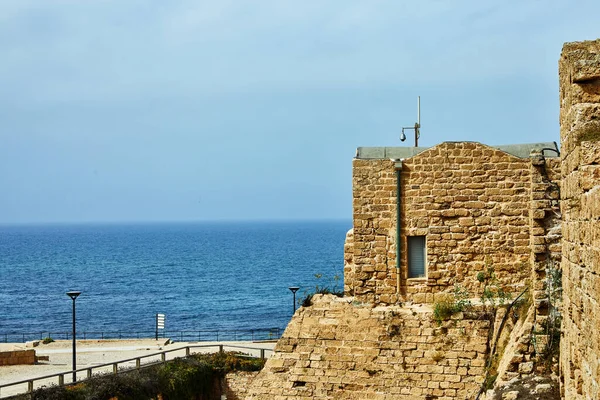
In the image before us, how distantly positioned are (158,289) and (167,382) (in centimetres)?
7630

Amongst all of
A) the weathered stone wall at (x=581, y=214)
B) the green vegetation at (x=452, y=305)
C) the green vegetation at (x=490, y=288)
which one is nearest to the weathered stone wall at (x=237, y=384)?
the green vegetation at (x=452, y=305)

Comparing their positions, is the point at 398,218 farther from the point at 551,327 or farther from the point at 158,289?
the point at 158,289

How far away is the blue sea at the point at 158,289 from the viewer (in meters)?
69.9

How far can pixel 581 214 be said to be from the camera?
688cm

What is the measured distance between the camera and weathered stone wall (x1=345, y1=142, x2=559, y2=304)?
15.3 m

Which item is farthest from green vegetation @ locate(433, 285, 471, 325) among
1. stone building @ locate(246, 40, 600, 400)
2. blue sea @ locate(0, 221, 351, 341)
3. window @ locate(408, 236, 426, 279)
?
blue sea @ locate(0, 221, 351, 341)

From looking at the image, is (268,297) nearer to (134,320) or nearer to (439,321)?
(134,320)

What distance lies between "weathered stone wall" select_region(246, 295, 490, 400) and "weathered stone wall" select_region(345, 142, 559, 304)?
0.53 metres

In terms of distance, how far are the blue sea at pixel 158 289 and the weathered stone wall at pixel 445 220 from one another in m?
27.4

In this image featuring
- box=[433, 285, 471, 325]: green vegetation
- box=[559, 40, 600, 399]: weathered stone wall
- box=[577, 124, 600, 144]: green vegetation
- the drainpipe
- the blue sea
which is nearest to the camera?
box=[559, 40, 600, 399]: weathered stone wall

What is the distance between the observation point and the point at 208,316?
76938 millimetres

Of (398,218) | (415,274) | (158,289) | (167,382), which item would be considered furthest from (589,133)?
(158,289)

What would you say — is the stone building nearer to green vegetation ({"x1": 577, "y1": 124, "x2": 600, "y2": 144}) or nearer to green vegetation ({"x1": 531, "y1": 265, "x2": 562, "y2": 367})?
green vegetation ({"x1": 531, "y1": 265, "x2": 562, "y2": 367})

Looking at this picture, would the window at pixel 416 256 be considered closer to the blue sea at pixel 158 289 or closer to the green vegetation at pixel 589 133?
the green vegetation at pixel 589 133
